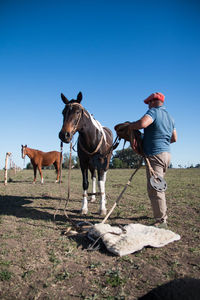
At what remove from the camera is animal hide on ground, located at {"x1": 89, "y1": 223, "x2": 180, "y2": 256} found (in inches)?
124

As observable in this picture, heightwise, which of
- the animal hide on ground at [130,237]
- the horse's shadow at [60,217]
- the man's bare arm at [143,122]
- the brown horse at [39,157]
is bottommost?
the horse's shadow at [60,217]

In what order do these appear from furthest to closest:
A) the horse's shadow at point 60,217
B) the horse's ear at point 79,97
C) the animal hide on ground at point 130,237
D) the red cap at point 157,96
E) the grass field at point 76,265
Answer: the horse's ear at point 79,97 → the red cap at point 157,96 → the horse's shadow at point 60,217 → the animal hide on ground at point 130,237 → the grass field at point 76,265

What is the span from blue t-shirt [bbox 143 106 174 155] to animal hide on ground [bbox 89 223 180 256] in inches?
59.9

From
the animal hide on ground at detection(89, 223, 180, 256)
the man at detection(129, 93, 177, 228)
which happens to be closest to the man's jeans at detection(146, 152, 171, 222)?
the man at detection(129, 93, 177, 228)

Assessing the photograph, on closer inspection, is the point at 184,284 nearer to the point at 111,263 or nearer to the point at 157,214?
the point at 111,263

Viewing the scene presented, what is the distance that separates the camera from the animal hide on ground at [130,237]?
10.3ft

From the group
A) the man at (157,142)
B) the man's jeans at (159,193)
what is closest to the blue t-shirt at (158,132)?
the man at (157,142)

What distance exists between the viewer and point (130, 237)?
3291mm

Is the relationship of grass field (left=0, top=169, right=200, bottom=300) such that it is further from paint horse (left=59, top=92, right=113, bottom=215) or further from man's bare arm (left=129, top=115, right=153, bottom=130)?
man's bare arm (left=129, top=115, right=153, bottom=130)

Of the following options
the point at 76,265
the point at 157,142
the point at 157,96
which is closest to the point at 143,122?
the point at 157,142

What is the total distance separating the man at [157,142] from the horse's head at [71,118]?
1.49m

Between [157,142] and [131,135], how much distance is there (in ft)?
1.79

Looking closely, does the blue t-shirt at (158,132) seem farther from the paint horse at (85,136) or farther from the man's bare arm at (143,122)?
the paint horse at (85,136)

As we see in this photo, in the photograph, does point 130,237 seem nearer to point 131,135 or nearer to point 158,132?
point 131,135
